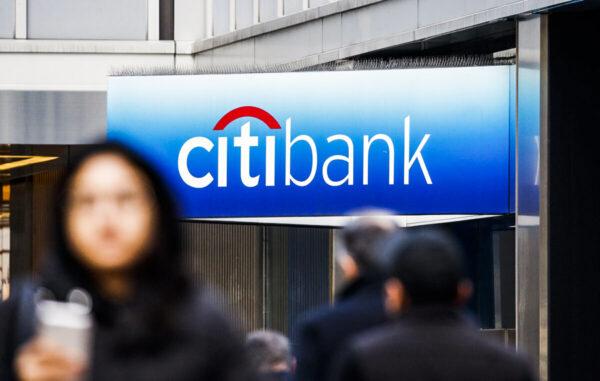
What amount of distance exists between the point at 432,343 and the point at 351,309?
1.72 m

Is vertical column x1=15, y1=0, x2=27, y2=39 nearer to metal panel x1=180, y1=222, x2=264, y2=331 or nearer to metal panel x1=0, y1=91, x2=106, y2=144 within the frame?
metal panel x1=0, y1=91, x2=106, y2=144

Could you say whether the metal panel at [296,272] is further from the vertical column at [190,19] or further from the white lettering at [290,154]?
the white lettering at [290,154]

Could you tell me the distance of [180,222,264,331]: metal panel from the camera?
1839cm

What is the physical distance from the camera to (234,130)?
13094mm

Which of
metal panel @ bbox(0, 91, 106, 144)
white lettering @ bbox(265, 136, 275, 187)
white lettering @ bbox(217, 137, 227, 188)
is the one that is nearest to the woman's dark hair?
white lettering @ bbox(265, 136, 275, 187)

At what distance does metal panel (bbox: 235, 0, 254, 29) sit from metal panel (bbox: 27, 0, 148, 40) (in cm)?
179

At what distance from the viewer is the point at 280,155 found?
1287cm

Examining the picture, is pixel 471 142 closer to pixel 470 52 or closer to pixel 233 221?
pixel 470 52

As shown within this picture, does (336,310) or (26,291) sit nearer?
(26,291)

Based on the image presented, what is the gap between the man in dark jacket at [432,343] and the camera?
159 inches

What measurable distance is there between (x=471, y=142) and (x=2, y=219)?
36.8ft
